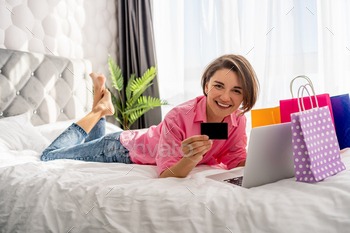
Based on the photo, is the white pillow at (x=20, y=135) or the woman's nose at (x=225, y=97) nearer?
the woman's nose at (x=225, y=97)

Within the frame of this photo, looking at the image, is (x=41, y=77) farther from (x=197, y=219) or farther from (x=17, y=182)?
(x=197, y=219)

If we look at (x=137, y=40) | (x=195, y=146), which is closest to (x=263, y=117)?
(x=195, y=146)

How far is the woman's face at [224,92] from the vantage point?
1.20 metres

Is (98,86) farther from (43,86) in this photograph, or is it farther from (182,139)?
(182,139)

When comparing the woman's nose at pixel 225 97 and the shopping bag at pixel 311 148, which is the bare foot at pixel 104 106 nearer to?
the woman's nose at pixel 225 97

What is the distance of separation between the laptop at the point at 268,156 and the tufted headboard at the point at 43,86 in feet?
5.80

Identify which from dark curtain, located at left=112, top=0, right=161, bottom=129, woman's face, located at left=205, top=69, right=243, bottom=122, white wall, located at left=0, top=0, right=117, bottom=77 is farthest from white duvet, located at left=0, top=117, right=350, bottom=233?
dark curtain, located at left=112, top=0, right=161, bottom=129

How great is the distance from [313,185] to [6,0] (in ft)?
7.73

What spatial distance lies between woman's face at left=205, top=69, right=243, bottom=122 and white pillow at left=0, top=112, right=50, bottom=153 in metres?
1.24

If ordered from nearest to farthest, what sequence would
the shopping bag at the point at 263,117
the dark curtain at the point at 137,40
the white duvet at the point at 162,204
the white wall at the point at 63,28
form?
the white duvet at the point at 162,204
the shopping bag at the point at 263,117
the white wall at the point at 63,28
the dark curtain at the point at 137,40

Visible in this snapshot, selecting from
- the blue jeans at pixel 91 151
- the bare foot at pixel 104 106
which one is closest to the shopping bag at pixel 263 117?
the blue jeans at pixel 91 151

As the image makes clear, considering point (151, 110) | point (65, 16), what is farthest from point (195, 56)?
point (65, 16)

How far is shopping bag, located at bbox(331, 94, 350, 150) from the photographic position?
1.26 meters

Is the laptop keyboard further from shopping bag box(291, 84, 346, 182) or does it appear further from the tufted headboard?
the tufted headboard
